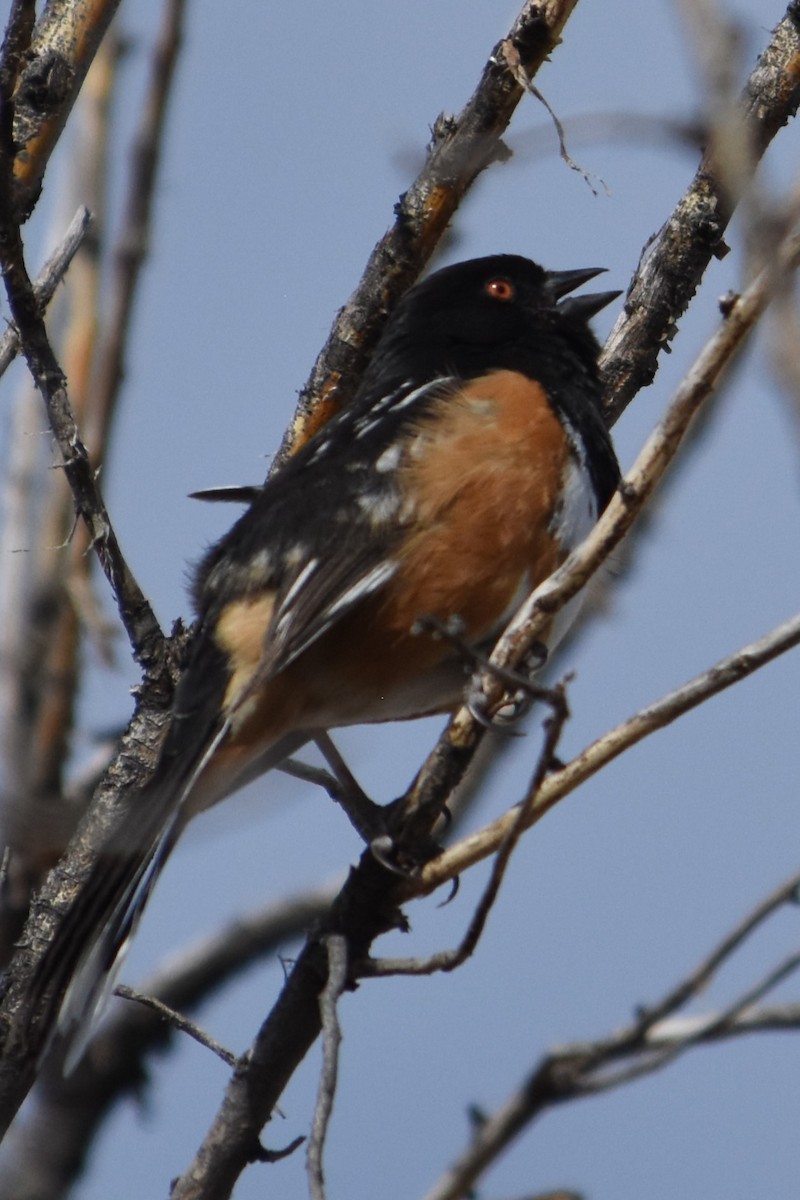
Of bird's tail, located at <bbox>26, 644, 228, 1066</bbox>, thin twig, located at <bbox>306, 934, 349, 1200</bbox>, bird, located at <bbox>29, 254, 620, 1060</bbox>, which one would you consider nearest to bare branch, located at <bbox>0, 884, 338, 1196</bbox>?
bird's tail, located at <bbox>26, 644, 228, 1066</bbox>

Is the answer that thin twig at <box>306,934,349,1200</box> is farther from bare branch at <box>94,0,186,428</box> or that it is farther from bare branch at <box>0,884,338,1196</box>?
bare branch at <box>94,0,186,428</box>

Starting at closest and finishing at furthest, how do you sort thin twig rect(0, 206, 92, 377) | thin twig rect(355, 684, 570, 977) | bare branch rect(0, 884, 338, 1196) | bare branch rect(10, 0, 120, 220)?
thin twig rect(355, 684, 570, 977), thin twig rect(0, 206, 92, 377), bare branch rect(10, 0, 120, 220), bare branch rect(0, 884, 338, 1196)

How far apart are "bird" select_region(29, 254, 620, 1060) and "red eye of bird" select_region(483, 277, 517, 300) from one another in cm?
57

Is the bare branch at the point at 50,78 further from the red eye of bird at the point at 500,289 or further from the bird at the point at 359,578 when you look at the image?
the red eye of bird at the point at 500,289

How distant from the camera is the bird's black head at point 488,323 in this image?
3.93m

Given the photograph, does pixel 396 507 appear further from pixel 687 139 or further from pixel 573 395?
pixel 687 139

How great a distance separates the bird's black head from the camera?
Answer: 155 inches

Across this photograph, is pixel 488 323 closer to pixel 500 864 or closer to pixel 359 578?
pixel 359 578

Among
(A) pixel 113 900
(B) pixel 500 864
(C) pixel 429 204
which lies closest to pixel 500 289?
(C) pixel 429 204

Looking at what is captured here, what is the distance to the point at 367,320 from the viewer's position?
3887 millimetres

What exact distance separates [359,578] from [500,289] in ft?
4.29

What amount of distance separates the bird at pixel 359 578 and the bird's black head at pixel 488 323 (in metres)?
0.21

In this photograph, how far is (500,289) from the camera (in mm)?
4246

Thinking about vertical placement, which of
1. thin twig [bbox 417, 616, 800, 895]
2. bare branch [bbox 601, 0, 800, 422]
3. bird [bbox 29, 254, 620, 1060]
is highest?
bare branch [bbox 601, 0, 800, 422]
